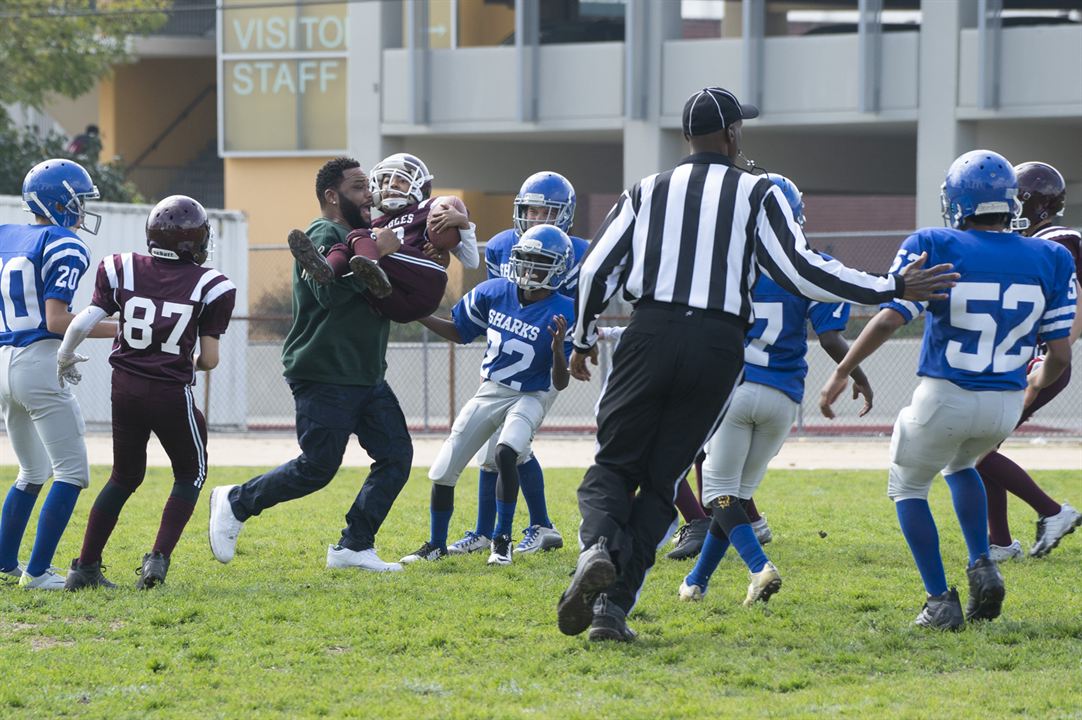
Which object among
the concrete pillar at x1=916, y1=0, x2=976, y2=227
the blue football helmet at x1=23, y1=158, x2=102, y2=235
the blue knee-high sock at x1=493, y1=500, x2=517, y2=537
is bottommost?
the blue knee-high sock at x1=493, y1=500, x2=517, y2=537

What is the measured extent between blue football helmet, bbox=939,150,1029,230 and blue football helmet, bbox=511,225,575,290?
2294 mm

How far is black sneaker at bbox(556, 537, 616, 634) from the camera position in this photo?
5.46 m

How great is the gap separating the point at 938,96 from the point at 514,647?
16.1 metres

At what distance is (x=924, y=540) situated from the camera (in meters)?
5.95

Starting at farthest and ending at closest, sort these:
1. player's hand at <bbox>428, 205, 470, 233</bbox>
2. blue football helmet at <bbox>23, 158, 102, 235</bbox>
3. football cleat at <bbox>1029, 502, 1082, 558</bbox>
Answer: football cleat at <bbox>1029, 502, 1082, 558</bbox> < player's hand at <bbox>428, 205, 470, 233</bbox> < blue football helmet at <bbox>23, 158, 102, 235</bbox>

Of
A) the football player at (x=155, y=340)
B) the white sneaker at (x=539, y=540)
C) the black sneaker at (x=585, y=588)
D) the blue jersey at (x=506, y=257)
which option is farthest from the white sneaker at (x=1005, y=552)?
the football player at (x=155, y=340)

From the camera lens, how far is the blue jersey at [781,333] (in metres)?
6.82

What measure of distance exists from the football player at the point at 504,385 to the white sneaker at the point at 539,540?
25 centimetres

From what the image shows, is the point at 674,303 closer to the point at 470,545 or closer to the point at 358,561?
the point at 358,561

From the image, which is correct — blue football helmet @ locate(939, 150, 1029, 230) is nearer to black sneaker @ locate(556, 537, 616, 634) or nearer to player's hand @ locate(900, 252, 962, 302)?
player's hand @ locate(900, 252, 962, 302)

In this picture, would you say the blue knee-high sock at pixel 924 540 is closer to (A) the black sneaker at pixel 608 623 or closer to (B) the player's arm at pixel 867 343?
(B) the player's arm at pixel 867 343

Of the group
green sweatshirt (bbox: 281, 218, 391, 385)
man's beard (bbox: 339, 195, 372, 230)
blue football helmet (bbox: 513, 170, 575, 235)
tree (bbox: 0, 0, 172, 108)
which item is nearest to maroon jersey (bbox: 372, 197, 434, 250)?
man's beard (bbox: 339, 195, 372, 230)

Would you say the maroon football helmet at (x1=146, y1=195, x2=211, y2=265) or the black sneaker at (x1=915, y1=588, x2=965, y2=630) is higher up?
the maroon football helmet at (x1=146, y1=195, x2=211, y2=265)

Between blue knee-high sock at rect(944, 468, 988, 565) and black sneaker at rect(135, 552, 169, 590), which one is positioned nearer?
blue knee-high sock at rect(944, 468, 988, 565)
